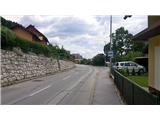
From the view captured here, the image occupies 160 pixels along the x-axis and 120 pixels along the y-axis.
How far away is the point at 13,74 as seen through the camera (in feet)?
80.0

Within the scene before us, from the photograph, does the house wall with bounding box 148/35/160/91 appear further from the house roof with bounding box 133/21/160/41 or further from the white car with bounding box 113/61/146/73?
the white car with bounding box 113/61/146/73

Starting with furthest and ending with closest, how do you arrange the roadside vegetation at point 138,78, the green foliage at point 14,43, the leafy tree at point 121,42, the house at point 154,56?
the leafy tree at point 121,42, the green foliage at point 14,43, the roadside vegetation at point 138,78, the house at point 154,56

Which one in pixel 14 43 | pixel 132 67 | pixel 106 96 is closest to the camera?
pixel 106 96

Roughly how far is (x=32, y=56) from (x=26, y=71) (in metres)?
4.35

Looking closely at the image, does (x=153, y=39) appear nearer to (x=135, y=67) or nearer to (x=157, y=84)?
(x=157, y=84)

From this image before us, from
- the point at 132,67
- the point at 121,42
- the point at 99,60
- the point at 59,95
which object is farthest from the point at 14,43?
the point at 121,42

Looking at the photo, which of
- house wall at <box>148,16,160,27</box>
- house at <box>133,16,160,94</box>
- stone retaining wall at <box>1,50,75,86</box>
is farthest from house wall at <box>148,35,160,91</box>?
stone retaining wall at <box>1,50,75,86</box>

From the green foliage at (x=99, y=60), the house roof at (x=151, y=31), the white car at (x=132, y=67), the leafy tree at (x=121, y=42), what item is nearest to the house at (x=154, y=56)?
the house roof at (x=151, y=31)

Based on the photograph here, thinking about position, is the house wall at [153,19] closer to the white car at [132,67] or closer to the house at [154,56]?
the house at [154,56]

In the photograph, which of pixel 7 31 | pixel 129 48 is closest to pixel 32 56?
pixel 7 31

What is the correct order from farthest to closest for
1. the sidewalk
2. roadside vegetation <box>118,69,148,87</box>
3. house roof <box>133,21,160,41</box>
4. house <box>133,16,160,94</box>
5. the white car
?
the white car
roadside vegetation <box>118,69,148,87</box>
house <box>133,16,160,94</box>
the sidewalk
house roof <box>133,21,160,41</box>

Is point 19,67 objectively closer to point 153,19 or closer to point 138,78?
point 138,78

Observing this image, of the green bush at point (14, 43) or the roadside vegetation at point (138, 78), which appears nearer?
the roadside vegetation at point (138, 78)

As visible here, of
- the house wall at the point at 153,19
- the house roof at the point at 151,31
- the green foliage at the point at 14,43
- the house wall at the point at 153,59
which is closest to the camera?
the house roof at the point at 151,31
